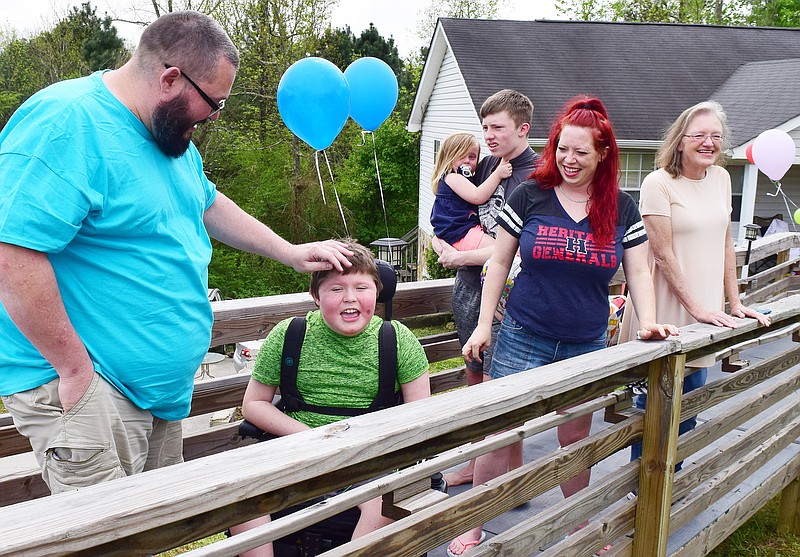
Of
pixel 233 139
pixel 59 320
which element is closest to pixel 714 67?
pixel 233 139

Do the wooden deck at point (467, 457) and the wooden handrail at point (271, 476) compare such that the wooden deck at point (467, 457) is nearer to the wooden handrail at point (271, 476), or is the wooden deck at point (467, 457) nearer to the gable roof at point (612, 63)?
the wooden handrail at point (271, 476)

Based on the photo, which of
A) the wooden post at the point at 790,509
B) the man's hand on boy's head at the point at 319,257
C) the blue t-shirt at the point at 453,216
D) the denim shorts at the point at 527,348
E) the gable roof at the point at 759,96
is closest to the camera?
the man's hand on boy's head at the point at 319,257

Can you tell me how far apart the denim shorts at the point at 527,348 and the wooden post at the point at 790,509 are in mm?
1951

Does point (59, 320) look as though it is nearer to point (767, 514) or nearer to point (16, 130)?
point (16, 130)

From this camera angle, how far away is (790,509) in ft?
12.7

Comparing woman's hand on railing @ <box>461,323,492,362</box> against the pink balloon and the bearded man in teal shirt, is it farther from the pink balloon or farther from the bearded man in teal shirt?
the pink balloon

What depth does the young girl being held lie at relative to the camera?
3309mm

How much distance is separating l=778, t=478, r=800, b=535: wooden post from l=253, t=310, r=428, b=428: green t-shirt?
2.60 meters

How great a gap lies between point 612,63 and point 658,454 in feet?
48.9

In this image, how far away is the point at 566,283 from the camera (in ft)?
8.54

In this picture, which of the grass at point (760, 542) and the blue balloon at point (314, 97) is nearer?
the grass at point (760, 542)

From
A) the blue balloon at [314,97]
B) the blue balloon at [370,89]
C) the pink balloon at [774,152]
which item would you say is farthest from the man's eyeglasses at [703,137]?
the pink balloon at [774,152]

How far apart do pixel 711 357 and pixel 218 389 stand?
6.76ft

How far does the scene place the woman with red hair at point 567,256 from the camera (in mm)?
2584
